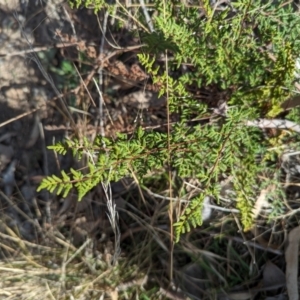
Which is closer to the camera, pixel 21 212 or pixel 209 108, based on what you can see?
pixel 209 108

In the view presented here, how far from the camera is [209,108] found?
5.47 feet

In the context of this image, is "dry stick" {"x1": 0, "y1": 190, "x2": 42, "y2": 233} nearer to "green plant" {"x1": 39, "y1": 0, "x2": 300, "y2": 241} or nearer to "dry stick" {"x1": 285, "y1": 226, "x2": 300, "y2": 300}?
"green plant" {"x1": 39, "y1": 0, "x2": 300, "y2": 241}

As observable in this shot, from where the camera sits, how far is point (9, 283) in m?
1.71

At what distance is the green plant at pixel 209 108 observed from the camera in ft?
4.41

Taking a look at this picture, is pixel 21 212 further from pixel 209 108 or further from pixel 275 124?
pixel 275 124

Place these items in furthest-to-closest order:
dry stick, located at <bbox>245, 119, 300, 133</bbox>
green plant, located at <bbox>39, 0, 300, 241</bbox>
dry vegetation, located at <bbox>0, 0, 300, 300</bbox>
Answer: dry vegetation, located at <bbox>0, 0, 300, 300</bbox> < dry stick, located at <bbox>245, 119, 300, 133</bbox> < green plant, located at <bbox>39, 0, 300, 241</bbox>

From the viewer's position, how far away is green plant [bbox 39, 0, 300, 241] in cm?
134

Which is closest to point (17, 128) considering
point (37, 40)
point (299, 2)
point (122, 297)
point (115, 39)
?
point (37, 40)

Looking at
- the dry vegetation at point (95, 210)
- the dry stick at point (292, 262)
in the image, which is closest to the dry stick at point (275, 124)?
the dry vegetation at point (95, 210)

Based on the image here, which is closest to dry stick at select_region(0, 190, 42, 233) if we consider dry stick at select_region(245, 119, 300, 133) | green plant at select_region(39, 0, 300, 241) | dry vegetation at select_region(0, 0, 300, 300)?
dry vegetation at select_region(0, 0, 300, 300)

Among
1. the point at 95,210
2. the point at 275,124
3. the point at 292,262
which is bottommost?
the point at 292,262

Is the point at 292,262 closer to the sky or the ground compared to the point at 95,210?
closer to the ground

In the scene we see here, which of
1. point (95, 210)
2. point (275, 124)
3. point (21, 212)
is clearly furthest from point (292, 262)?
point (21, 212)

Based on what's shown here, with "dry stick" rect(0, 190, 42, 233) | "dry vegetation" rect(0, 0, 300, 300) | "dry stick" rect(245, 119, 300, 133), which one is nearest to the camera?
"dry stick" rect(245, 119, 300, 133)
